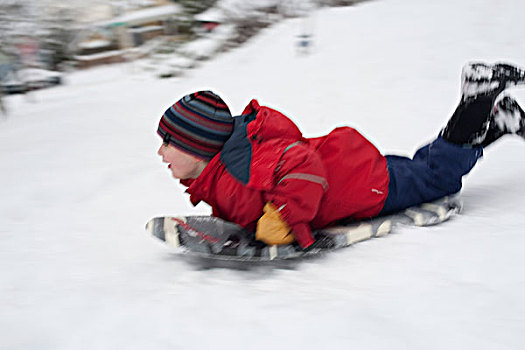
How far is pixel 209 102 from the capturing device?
5.23 ft

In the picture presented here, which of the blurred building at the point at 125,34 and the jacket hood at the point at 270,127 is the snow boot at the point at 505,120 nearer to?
the jacket hood at the point at 270,127

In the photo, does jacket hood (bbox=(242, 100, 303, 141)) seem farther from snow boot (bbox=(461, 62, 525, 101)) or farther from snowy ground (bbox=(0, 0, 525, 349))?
snow boot (bbox=(461, 62, 525, 101))

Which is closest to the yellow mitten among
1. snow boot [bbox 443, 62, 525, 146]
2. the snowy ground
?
the snowy ground

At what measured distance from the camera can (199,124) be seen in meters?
1.58

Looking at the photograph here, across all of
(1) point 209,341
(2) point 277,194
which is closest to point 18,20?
(2) point 277,194

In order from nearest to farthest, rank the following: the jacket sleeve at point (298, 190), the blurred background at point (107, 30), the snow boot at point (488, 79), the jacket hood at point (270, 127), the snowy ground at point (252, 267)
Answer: the snowy ground at point (252, 267), the jacket sleeve at point (298, 190), the jacket hood at point (270, 127), the snow boot at point (488, 79), the blurred background at point (107, 30)

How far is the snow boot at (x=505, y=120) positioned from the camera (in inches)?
77.2

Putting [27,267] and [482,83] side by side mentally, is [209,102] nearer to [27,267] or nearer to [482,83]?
[27,267]

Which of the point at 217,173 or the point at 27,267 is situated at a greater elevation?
the point at 217,173

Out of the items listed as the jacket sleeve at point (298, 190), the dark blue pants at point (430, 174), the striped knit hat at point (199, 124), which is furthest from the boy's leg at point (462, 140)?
the striped knit hat at point (199, 124)

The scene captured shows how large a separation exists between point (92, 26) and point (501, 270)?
34.6 feet

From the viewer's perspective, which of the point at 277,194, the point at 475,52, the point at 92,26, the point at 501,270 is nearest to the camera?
the point at 501,270

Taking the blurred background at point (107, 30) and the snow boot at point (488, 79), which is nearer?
the snow boot at point (488, 79)

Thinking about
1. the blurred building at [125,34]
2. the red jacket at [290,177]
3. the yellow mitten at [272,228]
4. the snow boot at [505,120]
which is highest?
the snow boot at [505,120]
